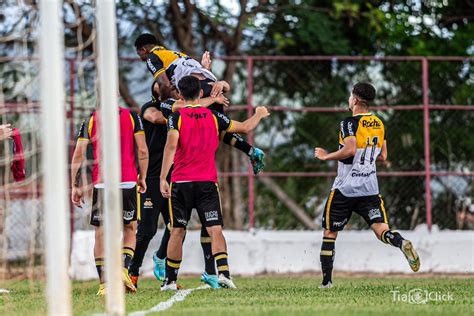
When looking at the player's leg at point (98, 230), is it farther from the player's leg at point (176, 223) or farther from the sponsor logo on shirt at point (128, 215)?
the player's leg at point (176, 223)

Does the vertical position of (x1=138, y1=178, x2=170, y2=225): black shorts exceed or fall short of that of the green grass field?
it exceeds it

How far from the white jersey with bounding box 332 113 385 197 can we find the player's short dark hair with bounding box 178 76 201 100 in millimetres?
1416

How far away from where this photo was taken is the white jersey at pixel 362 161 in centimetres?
1008

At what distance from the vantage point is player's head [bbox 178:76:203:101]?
9.67 m

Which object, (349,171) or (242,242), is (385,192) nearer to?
(242,242)

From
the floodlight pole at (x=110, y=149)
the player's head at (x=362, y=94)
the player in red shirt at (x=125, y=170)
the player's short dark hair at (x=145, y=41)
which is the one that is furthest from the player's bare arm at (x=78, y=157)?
the floodlight pole at (x=110, y=149)

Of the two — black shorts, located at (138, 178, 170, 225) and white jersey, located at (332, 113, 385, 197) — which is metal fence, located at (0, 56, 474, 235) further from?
white jersey, located at (332, 113, 385, 197)

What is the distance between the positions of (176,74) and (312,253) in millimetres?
4821

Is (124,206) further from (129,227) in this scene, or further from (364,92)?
(364,92)

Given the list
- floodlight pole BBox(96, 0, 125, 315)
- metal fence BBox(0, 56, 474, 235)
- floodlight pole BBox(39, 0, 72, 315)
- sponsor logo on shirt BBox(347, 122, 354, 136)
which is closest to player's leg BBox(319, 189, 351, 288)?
sponsor logo on shirt BBox(347, 122, 354, 136)

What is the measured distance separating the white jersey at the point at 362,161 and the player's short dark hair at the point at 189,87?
1.42 meters

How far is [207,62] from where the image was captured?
423 inches

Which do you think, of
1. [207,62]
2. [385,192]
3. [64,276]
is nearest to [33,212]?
[207,62]

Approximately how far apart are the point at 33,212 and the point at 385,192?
16.0 feet
